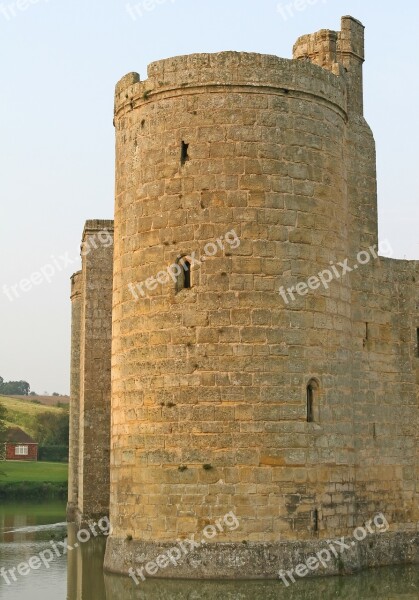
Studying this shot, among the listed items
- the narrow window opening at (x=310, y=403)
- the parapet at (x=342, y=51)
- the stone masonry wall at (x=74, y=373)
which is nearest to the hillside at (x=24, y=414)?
the stone masonry wall at (x=74, y=373)

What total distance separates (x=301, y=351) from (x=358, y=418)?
2.56 meters

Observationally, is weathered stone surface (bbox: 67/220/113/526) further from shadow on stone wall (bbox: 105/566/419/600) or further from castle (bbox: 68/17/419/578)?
shadow on stone wall (bbox: 105/566/419/600)

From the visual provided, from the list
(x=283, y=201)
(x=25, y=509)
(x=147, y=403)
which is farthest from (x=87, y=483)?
(x=25, y=509)

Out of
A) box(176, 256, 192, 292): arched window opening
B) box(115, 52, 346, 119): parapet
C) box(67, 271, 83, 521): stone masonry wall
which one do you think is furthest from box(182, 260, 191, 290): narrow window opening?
box(67, 271, 83, 521): stone masonry wall

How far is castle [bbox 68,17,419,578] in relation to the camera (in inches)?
593

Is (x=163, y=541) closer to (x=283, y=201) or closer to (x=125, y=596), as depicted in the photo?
(x=125, y=596)

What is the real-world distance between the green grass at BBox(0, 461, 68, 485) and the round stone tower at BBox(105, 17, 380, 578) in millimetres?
36027

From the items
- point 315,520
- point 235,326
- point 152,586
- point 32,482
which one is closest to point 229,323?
point 235,326

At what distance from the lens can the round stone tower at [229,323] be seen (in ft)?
49.3

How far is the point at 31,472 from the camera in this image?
58.8 meters

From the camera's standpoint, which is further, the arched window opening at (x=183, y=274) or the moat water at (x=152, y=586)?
the arched window opening at (x=183, y=274)

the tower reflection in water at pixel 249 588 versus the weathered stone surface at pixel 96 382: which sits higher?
the weathered stone surface at pixel 96 382

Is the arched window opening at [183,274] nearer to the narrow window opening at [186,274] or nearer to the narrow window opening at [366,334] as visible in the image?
the narrow window opening at [186,274]

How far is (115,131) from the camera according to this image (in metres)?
17.7
